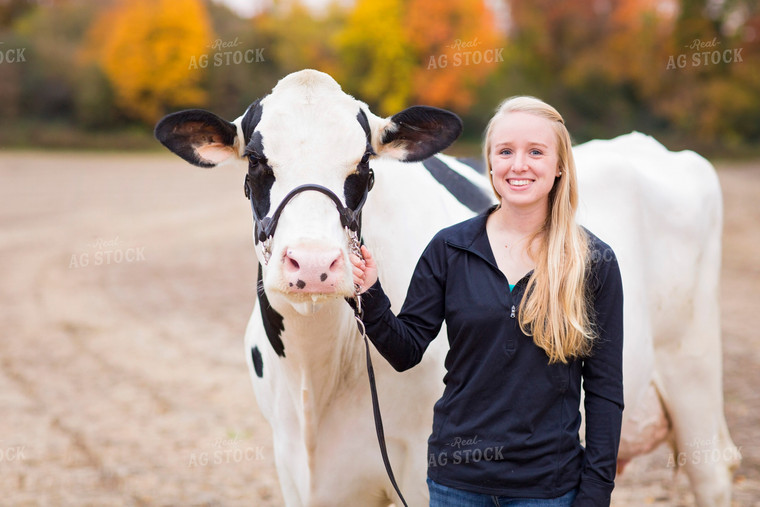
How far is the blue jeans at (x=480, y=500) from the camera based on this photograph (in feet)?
7.11


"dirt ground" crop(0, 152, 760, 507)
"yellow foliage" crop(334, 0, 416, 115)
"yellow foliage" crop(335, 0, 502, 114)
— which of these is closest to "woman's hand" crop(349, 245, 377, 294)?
"dirt ground" crop(0, 152, 760, 507)

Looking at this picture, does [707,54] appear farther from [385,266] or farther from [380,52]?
[380,52]

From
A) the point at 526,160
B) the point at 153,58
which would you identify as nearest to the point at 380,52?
the point at 153,58

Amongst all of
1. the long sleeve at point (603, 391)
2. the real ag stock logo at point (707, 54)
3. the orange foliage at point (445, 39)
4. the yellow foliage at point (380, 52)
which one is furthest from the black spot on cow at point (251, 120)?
the orange foliage at point (445, 39)

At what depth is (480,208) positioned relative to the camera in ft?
12.3

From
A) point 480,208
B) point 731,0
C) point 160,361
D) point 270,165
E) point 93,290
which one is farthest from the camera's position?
point 731,0

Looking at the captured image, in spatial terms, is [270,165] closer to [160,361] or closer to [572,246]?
[572,246]

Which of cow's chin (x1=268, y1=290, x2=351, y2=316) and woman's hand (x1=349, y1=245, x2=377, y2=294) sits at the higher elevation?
woman's hand (x1=349, y1=245, x2=377, y2=294)

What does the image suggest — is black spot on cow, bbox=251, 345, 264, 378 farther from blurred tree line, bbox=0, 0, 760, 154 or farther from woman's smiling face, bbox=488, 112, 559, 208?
blurred tree line, bbox=0, 0, 760, 154

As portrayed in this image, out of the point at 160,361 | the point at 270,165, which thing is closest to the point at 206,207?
the point at 160,361

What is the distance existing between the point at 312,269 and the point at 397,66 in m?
33.6

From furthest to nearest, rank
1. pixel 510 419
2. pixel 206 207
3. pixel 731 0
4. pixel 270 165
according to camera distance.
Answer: pixel 731 0 < pixel 206 207 < pixel 270 165 < pixel 510 419

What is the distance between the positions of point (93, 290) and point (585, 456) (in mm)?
9782

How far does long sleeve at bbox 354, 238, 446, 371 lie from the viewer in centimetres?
228
